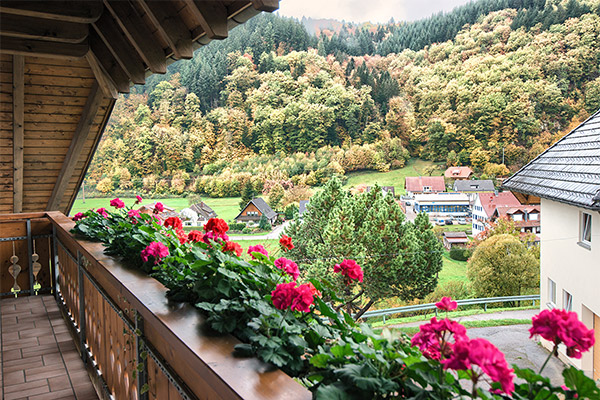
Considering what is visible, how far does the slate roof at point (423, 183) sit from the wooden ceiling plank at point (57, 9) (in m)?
17.6

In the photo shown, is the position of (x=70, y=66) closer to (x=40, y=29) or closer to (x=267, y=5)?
(x=40, y=29)

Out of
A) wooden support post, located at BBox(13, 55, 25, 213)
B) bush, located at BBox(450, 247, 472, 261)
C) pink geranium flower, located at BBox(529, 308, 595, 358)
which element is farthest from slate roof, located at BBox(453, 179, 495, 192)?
pink geranium flower, located at BBox(529, 308, 595, 358)

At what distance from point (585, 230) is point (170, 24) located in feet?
18.6

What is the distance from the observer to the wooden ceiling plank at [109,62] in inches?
Result: 122

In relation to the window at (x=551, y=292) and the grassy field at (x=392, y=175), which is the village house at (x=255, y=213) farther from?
the window at (x=551, y=292)

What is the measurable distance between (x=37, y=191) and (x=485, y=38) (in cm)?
2202

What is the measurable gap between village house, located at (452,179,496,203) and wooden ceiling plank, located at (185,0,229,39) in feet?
60.9

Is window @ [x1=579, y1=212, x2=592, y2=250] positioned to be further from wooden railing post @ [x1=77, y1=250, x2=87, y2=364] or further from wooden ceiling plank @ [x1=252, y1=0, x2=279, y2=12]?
wooden railing post @ [x1=77, y1=250, x2=87, y2=364]

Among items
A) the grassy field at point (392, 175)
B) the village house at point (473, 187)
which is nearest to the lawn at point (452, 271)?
the village house at point (473, 187)

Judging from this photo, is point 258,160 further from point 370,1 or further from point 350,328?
point 350,328

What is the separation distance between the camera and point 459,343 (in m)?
0.49

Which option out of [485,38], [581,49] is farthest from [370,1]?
[581,49]

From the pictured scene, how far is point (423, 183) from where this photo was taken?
19359 mm

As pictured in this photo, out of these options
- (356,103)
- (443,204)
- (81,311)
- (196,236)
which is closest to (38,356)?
(81,311)
